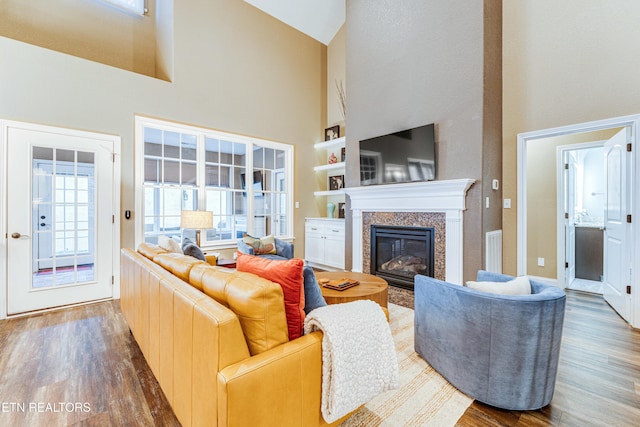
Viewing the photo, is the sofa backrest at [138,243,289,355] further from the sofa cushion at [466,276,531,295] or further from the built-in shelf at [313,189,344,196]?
the built-in shelf at [313,189,344,196]

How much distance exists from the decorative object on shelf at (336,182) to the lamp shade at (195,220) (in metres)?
2.63

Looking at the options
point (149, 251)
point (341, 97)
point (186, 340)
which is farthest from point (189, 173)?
point (186, 340)

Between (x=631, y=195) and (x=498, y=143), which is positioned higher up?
(x=498, y=143)

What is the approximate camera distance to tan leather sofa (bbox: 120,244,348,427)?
3.29 ft

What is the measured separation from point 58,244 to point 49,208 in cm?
43

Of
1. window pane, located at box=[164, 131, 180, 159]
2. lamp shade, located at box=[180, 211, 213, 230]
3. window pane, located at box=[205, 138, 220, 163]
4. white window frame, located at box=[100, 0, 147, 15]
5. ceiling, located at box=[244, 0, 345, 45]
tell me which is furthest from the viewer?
ceiling, located at box=[244, 0, 345, 45]

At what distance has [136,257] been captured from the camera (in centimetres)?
226

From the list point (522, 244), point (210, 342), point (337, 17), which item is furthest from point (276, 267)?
point (337, 17)

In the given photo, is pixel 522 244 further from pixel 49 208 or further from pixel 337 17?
pixel 49 208

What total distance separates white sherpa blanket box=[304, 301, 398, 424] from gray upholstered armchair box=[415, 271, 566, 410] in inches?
25.2

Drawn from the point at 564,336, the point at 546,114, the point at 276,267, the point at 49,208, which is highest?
the point at 546,114

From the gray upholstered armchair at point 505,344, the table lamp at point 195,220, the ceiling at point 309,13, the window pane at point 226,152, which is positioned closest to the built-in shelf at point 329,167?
the window pane at point 226,152

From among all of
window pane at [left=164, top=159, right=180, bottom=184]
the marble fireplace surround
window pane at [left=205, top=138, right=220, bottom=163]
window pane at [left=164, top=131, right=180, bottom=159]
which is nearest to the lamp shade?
window pane at [left=164, top=159, right=180, bottom=184]

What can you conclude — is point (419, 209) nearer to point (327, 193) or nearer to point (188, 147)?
point (327, 193)
